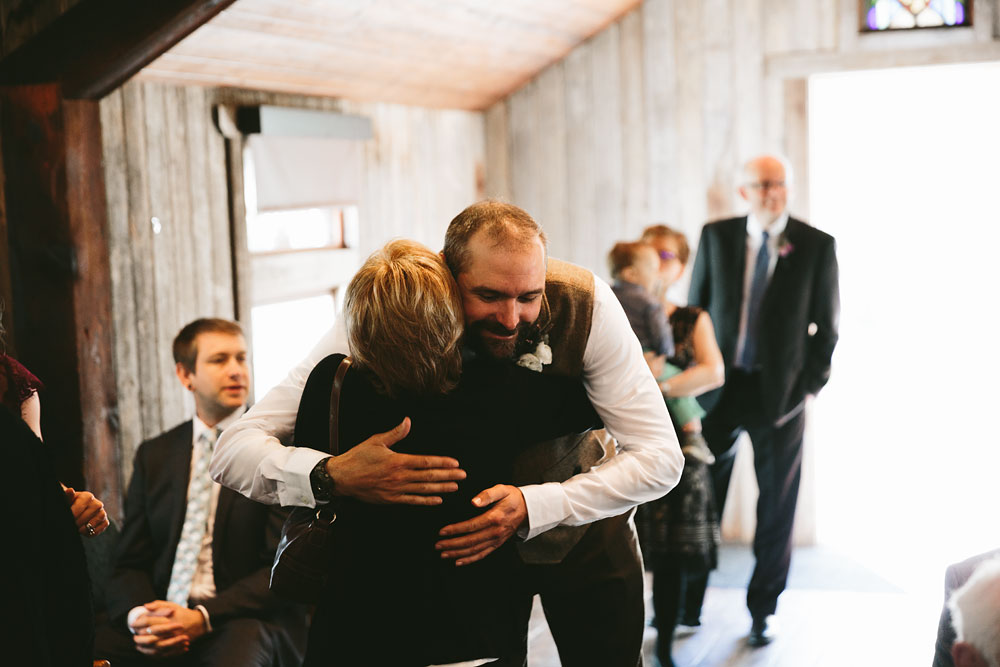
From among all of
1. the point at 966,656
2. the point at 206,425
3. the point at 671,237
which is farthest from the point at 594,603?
the point at 671,237

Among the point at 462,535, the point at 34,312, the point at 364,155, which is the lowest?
the point at 462,535

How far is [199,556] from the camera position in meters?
2.75

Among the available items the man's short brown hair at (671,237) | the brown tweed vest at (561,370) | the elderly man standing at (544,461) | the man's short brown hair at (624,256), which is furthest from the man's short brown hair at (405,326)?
the man's short brown hair at (671,237)

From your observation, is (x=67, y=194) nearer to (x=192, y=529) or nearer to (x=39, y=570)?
(x=192, y=529)

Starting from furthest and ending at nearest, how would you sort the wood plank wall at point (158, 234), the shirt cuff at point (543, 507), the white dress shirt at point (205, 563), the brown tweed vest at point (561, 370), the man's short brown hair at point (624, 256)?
the man's short brown hair at point (624, 256), the wood plank wall at point (158, 234), the white dress shirt at point (205, 563), the brown tweed vest at point (561, 370), the shirt cuff at point (543, 507)

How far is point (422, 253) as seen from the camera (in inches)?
70.7

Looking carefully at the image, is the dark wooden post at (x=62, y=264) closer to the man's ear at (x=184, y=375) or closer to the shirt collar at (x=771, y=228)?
the man's ear at (x=184, y=375)

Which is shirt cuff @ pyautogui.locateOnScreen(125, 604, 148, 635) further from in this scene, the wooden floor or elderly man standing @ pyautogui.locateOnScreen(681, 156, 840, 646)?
elderly man standing @ pyautogui.locateOnScreen(681, 156, 840, 646)

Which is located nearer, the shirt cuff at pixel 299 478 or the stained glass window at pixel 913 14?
the shirt cuff at pixel 299 478

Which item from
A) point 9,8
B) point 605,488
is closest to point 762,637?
point 605,488

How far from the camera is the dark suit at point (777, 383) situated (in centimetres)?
396

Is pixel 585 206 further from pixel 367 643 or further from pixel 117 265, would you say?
pixel 367 643

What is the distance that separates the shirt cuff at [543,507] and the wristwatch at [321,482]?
349 millimetres

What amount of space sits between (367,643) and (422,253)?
0.67 metres
